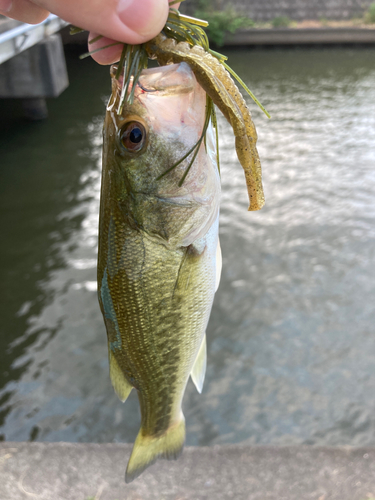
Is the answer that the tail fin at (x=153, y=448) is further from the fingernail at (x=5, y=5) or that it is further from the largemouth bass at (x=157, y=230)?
the fingernail at (x=5, y=5)

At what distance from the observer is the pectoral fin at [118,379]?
1669mm

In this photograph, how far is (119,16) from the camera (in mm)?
1064

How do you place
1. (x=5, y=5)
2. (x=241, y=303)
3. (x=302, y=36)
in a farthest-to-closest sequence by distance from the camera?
(x=302, y=36), (x=241, y=303), (x=5, y=5)

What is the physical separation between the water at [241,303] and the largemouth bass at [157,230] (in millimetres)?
2892

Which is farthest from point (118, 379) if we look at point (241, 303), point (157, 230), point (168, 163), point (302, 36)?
point (302, 36)

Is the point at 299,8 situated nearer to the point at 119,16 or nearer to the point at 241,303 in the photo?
the point at 241,303

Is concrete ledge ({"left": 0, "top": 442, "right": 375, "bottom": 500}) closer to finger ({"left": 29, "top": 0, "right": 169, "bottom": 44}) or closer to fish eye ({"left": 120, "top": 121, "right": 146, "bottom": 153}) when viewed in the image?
fish eye ({"left": 120, "top": 121, "right": 146, "bottom": 153})

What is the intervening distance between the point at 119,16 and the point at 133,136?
0.33m

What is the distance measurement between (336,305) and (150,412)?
13.8 feet

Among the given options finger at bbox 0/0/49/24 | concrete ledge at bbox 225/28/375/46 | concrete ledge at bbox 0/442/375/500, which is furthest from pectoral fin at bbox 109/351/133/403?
concrete ledge at bbox 225/28/375/46

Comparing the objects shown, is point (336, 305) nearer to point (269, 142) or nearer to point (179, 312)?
point (179, 312)

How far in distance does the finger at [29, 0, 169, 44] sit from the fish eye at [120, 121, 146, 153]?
241mm

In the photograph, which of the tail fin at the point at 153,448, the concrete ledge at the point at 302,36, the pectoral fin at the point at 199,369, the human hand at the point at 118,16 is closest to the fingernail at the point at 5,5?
the human hand at the point at 118,16

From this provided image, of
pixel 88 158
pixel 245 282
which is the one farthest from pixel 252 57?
pixel 245 282
